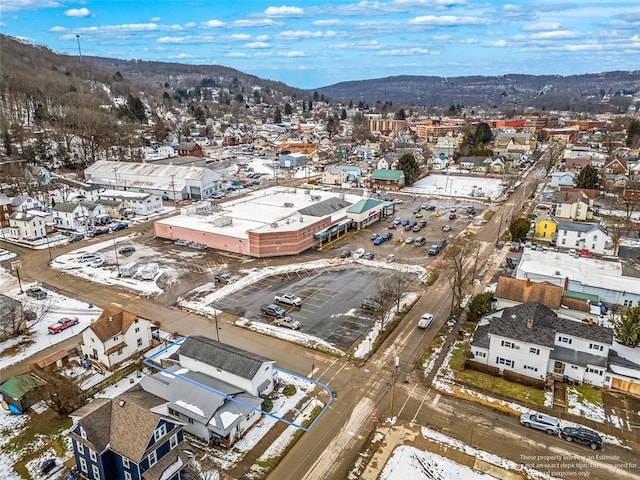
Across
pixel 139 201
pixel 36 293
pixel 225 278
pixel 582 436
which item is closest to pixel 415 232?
pixel 225 278

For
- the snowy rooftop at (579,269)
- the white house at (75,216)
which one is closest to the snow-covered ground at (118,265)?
the white house at (75,216)

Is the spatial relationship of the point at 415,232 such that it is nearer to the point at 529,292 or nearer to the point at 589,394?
the point at 529,292

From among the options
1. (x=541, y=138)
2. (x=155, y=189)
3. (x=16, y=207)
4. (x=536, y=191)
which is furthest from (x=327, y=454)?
(x=541, y=138)

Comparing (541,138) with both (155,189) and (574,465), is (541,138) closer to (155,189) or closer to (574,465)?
(155,189)

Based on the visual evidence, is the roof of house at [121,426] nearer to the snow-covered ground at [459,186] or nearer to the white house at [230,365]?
the white house at [230,365]

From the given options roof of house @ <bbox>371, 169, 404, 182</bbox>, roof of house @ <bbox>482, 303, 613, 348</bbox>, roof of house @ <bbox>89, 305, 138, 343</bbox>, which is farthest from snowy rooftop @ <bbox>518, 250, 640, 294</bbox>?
roof of house @ <bbox>371, 169, 404, 182</bbox>

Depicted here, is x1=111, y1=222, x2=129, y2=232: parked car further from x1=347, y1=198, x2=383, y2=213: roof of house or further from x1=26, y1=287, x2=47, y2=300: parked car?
x1=347, y1=198, x2=383, y2=213: roof of house

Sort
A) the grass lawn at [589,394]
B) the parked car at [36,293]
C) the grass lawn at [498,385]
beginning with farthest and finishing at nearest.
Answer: the parked car at [36,293] < the grass lawn at [498,385] < the grass lawn at [589,394]
